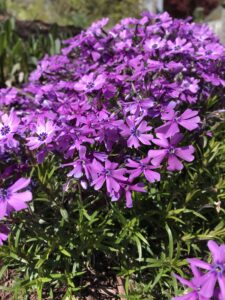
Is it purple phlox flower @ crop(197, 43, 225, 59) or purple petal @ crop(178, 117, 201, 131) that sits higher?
purple phlox flower @ crop(197, 43, 225, 59)

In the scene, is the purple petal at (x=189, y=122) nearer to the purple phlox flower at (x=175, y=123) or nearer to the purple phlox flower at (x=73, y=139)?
the purple phlox flower at (x=175, y=123)

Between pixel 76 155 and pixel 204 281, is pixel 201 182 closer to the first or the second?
pixel 76 155

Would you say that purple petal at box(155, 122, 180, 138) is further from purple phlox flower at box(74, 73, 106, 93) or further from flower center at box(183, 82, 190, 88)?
flower center at box(183, 82, 190, 88)

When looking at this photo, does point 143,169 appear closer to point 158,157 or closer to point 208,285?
point 158,157

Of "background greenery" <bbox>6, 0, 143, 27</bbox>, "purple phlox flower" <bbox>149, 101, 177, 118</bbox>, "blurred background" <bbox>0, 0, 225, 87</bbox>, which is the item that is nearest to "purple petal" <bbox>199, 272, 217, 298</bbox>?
"purple phlox flower" <bbox>149, 101, 177, 118</bbox>

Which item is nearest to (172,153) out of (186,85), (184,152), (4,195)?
(184,152)

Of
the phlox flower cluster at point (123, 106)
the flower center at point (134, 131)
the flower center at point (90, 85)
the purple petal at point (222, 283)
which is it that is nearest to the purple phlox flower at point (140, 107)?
the phlox flower cluster at point (123, 106)

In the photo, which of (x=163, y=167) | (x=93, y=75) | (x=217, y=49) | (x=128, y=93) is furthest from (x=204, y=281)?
(x=217, y=49)
